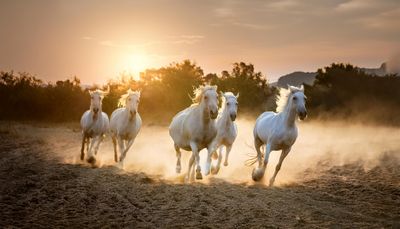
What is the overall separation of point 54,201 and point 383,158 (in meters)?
11.6

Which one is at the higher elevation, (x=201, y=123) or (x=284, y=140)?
(x=201, y=123)

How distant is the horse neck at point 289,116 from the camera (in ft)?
36.4

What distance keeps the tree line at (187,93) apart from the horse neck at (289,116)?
2315 centimetres

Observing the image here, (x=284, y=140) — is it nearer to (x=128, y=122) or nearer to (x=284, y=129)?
(x=284, y=129)

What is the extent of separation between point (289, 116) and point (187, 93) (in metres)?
29.1

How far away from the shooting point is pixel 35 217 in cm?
729

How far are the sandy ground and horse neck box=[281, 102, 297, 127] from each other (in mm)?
1512

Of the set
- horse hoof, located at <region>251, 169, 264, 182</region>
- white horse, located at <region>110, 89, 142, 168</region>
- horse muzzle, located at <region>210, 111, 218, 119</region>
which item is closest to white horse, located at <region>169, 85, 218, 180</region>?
horse muzzle, located at <region>210, 111, 218, 119</region>

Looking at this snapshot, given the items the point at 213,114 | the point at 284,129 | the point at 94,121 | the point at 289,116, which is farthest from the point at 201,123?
the point at 94,121

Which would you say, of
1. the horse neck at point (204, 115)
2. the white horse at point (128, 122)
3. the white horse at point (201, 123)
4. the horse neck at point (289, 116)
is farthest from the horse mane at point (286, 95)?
the white horse at point (128, 122)

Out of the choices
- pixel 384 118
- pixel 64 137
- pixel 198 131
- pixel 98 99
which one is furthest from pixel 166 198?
pixel 384 118

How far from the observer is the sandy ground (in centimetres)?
729

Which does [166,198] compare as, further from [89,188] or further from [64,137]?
[64,137]

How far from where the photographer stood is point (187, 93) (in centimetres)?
4003
